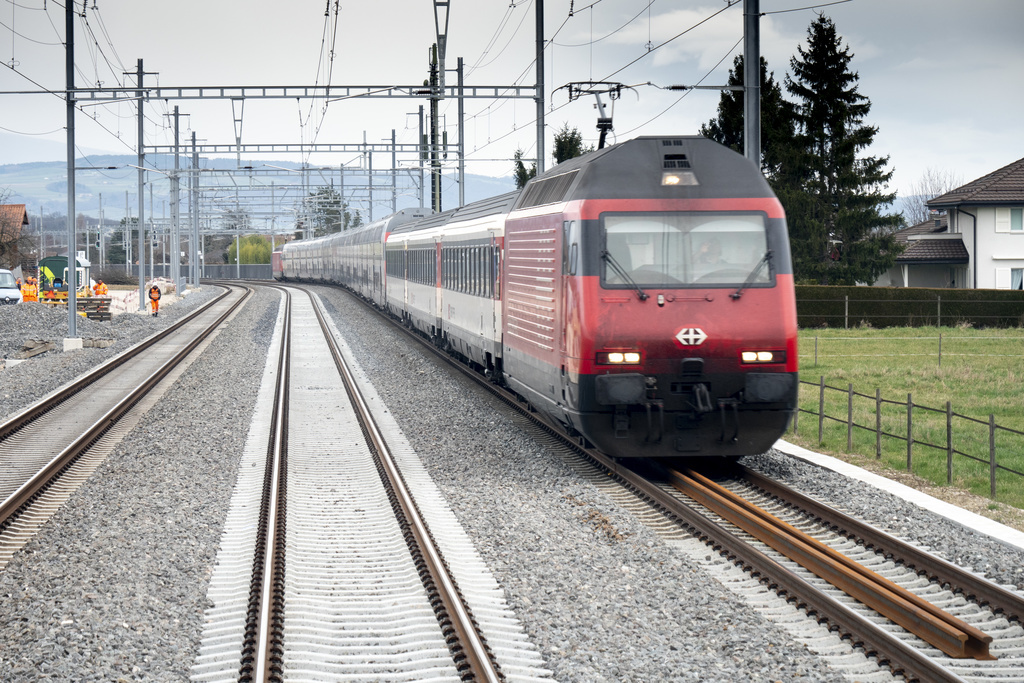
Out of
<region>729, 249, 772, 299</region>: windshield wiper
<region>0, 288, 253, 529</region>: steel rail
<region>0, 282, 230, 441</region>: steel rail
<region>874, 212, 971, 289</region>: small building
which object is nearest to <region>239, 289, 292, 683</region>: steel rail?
<region>0, 288, 253, 529</region>: steel rail

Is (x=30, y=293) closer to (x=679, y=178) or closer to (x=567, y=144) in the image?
(x=567, y=144)

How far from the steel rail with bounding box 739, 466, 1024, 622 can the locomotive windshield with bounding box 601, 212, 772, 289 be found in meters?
2.16

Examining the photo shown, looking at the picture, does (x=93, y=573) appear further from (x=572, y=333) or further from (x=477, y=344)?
(x=477, y=344)

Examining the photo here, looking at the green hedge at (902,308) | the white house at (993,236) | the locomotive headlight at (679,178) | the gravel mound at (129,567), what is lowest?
the gravel mound at (129,567)

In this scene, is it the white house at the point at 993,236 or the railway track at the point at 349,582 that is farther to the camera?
the white house at the point at 993,236

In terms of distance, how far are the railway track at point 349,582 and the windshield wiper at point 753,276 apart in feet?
12.0

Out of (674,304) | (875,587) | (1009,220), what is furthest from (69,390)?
(1009,220)

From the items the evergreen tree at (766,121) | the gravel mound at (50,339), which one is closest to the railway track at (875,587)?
the gravel mound at (50,339)

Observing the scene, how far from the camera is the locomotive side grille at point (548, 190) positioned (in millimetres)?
12438

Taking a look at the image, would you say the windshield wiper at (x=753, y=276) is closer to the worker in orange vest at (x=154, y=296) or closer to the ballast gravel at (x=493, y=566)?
the ballast gravel at (x=493, y=566)

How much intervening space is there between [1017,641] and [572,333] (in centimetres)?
560

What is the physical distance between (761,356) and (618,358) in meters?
1.46

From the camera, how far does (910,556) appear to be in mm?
8242

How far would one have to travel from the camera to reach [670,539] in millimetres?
9242
